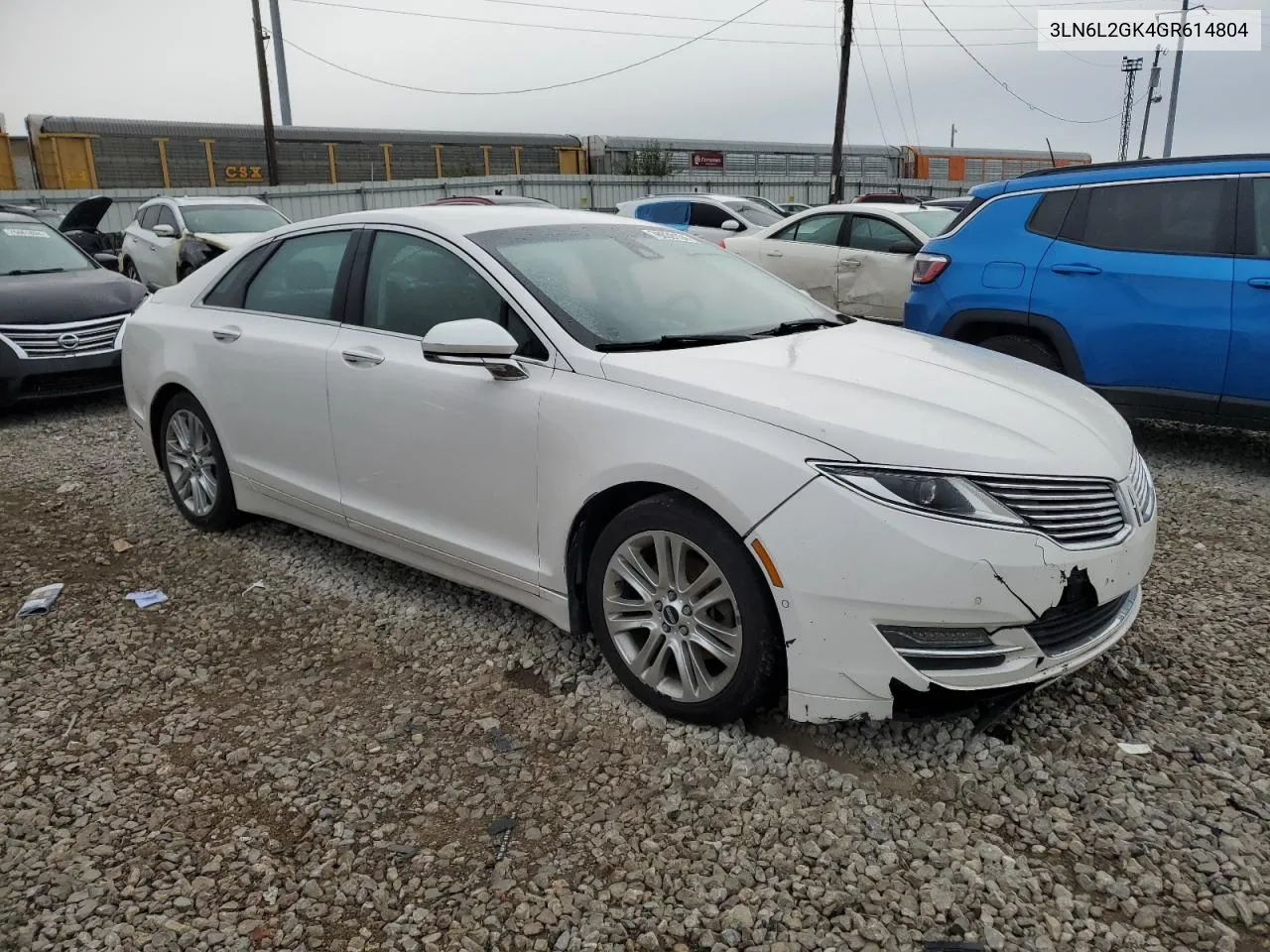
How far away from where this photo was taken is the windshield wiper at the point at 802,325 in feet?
12.3

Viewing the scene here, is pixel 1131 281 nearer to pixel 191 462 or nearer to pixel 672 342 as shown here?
pixel 672 342

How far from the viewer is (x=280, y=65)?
36.1 m

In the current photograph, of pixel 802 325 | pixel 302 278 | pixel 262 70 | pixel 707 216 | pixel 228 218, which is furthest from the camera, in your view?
pixel 262 70

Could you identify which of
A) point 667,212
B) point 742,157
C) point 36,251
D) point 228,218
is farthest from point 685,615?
point 742,157

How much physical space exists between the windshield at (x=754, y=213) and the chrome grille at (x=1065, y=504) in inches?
487

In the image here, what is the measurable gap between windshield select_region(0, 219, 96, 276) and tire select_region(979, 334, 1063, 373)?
7892 mm

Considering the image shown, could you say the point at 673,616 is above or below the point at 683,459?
below

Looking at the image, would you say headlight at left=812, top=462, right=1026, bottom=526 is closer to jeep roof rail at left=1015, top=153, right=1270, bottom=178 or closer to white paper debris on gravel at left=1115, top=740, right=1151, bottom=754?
white paper debris on gravel at left=1115, top=740, right=1151, bottom=754

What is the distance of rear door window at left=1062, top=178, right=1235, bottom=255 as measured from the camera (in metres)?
5.62

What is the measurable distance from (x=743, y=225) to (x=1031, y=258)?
27.4 feet

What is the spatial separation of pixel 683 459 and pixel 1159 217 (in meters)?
4.37

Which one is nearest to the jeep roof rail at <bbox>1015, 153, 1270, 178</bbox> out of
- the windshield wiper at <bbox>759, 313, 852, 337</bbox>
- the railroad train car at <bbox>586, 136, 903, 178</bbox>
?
the windshield wiper at <bbox>759, 313, 852, 337</bbox>

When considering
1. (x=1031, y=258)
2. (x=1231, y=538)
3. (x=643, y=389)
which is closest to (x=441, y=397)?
(x=643, y=389)

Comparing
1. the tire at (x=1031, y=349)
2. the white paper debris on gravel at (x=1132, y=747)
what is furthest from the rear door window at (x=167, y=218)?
the white paper debris on gravel at (x=1132, y=747)
